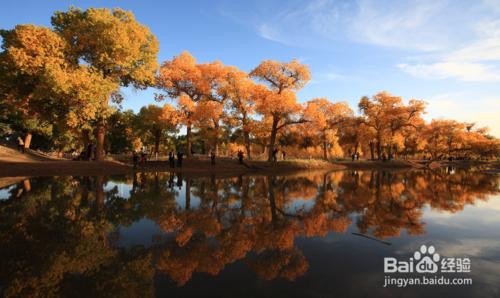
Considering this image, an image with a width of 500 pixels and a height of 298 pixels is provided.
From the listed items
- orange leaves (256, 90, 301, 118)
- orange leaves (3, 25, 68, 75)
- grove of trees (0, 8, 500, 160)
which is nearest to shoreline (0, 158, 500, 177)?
grove of trees (0, 8, 500, 160)

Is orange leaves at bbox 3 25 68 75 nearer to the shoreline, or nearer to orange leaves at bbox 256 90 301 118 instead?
the shoreline

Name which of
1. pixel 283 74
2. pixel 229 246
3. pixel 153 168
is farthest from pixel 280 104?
pixel 229 246

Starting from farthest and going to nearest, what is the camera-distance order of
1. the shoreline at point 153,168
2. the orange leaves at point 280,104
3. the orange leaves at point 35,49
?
the orange leaves at point 280,104 → the shoreline at point 153,168 → the orange leaves at point 35,49

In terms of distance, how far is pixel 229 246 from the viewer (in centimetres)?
653

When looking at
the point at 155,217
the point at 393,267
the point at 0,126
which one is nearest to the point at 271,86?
the point at 155,217

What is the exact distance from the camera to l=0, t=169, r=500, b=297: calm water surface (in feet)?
14.9

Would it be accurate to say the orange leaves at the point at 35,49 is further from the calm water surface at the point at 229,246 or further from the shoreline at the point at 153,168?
the calm water surface at the point at 229,246

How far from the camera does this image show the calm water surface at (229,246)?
4527mm

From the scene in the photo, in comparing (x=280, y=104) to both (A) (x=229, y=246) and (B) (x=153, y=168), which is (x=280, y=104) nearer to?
(B) (x=153, y=168)

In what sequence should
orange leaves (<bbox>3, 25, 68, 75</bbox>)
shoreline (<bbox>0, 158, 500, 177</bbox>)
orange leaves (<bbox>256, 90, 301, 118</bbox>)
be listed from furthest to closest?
orange leaves (<bbox>256, 90, 301, 118</bbox>), shoreline (<bbox>0, 158, 500, 177</bbox>), orange leaves (<bbox>3, 25, 68, 75</bbox>)

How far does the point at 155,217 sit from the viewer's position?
920cm

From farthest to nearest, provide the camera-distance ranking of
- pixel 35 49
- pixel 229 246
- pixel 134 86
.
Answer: pixel 134 86, pixel 35 49, pixel 229 246

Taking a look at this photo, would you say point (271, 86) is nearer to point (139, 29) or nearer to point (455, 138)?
point (139, 29)

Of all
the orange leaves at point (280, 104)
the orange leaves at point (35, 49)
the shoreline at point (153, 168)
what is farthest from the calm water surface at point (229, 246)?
the orange leaves at point (280, 104)
